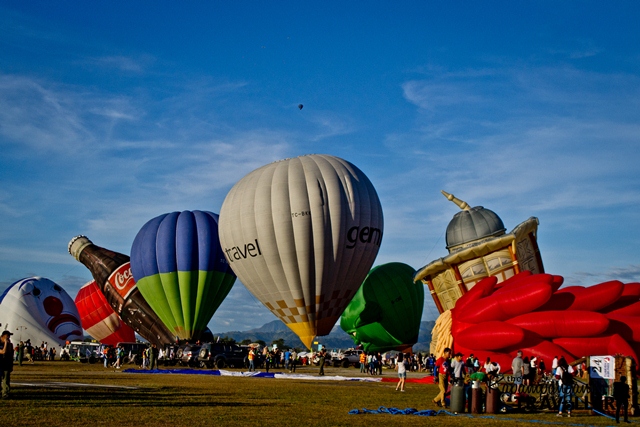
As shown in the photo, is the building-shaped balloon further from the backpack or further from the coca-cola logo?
the coca-cola logo

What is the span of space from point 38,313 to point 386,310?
27889mm

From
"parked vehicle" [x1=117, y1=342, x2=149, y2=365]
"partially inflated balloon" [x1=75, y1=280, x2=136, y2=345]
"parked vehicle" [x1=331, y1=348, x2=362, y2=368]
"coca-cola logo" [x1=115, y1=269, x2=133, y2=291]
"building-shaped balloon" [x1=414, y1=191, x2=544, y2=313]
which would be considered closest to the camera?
"building-shaped balloon" [x1=414, y1=191, x2=544, y2=313]

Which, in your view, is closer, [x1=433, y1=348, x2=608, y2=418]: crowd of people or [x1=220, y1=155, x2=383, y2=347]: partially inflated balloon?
[x1=433, y1=348, x2=608, y2=418]: crowd of people

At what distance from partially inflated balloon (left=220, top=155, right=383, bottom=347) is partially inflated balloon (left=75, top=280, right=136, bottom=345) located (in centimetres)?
2366

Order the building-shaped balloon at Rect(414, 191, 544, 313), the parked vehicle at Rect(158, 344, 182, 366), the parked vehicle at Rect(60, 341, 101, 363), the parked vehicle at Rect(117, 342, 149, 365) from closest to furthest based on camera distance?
the building-shaped balloon at Rect(414, 191, 544, 313), the parked vehicle at Rect(158, 344, 182, 366), the parked vehicle at Rect(117, 342, 149, 365), the parked vehicle at Rect(60, 341, 101, 363)

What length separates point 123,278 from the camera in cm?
5297

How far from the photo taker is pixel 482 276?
108ft

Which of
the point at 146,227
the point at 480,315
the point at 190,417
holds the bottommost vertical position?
the point at 190,417

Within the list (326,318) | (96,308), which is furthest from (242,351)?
(96,308)

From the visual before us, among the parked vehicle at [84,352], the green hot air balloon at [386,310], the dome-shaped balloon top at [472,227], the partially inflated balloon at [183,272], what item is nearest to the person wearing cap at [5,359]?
the dome-shaped balloon top at [472,227]

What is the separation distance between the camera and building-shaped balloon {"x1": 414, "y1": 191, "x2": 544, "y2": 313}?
1288 inches

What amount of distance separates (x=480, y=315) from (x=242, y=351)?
64.2ft

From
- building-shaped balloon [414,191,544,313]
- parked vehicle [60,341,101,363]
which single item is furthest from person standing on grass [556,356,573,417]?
parked vehicle [60,341,101,363]

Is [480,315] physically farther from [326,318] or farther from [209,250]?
[209,250]
